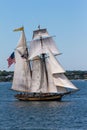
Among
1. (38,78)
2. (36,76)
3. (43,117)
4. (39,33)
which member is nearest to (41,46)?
(39,33)

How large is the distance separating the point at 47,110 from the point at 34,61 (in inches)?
828

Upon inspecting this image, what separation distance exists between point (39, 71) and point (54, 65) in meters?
3.11

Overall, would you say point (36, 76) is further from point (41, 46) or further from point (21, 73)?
point (41, 46)

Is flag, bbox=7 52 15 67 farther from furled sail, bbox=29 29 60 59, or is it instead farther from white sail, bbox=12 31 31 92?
furled sail, bbox=29 29 60 59

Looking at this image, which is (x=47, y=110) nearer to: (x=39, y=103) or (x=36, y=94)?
(x=39, y=103)

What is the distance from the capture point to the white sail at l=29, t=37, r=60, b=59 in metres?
98.5

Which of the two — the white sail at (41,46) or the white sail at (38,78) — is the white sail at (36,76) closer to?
the white sail at (38,78)

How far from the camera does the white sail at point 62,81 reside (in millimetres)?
96031

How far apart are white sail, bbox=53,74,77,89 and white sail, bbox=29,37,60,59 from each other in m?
4.46

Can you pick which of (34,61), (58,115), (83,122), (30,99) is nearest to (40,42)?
(34,61)

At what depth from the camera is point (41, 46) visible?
99750 mm

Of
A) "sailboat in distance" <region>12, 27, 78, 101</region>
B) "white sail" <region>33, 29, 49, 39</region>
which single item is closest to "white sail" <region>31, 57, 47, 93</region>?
"sailboat in distance" <region>12, 27, 78, 101</region>

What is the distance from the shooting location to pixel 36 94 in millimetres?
99500

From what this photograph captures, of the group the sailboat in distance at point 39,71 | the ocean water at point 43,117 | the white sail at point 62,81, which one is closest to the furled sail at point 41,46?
the sailboat in distance at point 39,71
